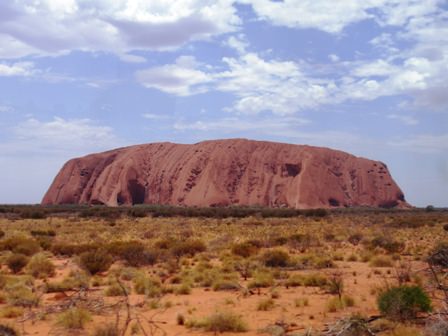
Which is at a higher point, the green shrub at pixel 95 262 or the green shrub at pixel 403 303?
the green shrub at pixel 403 303

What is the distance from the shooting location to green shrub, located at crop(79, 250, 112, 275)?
1808 centimetres

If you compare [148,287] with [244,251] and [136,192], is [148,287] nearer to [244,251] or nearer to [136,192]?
[244,251]

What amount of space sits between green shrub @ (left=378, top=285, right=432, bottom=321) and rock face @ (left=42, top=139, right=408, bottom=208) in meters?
85.8

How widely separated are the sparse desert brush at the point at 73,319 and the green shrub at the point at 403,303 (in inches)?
234

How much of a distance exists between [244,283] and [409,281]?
4.82 metres

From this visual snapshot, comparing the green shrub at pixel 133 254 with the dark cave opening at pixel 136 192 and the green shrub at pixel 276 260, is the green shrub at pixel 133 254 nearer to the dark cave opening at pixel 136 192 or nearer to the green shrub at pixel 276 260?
the green shrub at pixel 276 260

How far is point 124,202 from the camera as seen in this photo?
355 feet

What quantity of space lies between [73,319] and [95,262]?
309 inches

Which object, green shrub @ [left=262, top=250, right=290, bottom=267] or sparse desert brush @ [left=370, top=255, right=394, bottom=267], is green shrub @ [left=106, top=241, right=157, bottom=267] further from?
sparse desert brush @ [left=370, top=255, right=394, bottom=267]

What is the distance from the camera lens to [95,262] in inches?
716

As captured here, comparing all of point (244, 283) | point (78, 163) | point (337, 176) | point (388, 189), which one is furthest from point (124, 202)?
point (244, 283)

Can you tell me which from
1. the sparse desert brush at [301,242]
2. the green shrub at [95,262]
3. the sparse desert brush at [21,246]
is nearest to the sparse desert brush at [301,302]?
the green shrub at [95,262]

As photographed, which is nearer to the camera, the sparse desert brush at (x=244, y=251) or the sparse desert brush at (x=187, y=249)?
the sparse desert brush at (x=244, y=251)

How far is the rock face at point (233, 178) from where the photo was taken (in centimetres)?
10206
